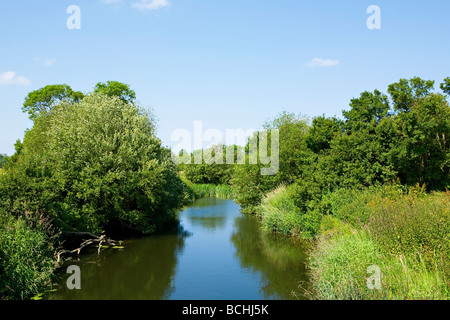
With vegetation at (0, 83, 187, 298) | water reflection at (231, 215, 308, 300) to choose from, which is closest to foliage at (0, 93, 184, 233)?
vegetation at (0, 83, 187, 298)

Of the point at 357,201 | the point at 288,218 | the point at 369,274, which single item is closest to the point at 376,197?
the point at 357,201

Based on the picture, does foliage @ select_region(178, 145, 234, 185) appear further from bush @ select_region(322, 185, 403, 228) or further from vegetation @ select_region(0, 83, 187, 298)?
bush @ select_region(322, 185, 403, 228)

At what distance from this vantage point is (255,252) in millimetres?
Result: 18547

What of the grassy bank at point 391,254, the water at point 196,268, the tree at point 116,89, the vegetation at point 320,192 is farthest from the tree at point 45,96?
the grassy bank at point 391,254

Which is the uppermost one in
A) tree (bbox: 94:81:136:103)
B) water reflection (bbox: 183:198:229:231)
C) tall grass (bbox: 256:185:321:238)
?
tree (bbox: 94:81:136:103)

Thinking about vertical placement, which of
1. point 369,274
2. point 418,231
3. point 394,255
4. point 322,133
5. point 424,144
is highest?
point 322,133

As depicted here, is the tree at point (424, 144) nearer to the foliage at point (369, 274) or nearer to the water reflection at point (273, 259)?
the water reflection at point (273, 259)

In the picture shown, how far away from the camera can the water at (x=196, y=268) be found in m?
12.1

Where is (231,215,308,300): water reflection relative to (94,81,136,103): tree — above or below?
below

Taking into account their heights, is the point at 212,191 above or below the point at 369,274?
below

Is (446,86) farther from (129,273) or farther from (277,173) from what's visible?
(129,273)

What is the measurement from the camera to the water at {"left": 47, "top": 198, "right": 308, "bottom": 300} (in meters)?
12.1

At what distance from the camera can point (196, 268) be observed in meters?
15.1
